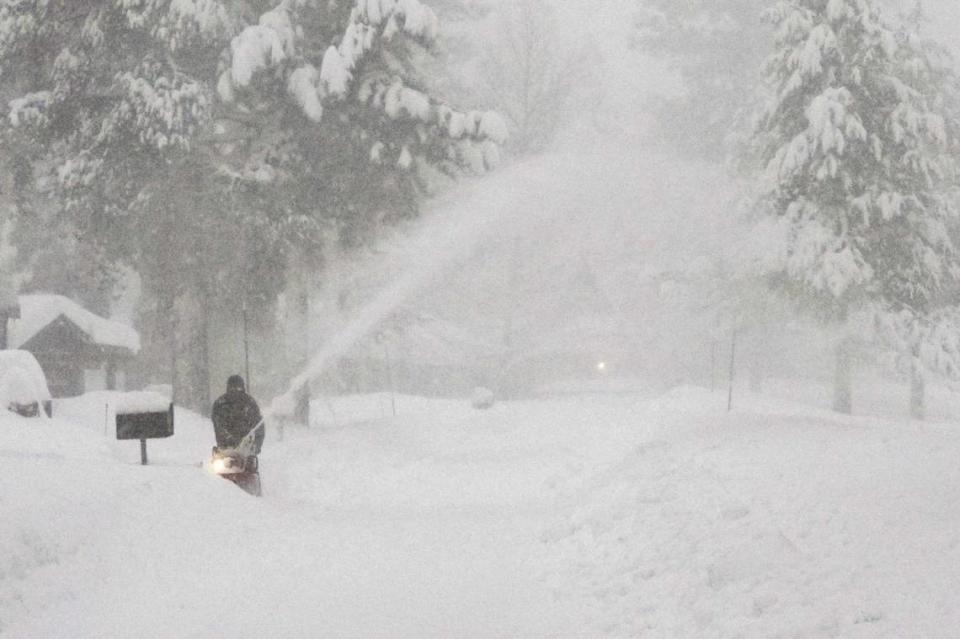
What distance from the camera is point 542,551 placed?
30.6 feet

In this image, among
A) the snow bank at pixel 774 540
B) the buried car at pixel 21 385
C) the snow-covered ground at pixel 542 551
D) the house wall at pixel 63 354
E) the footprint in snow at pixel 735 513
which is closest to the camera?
the snow bank at pixel 774 540

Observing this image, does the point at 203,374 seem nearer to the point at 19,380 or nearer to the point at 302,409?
the point at 302,409

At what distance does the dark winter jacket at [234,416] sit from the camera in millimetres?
10922

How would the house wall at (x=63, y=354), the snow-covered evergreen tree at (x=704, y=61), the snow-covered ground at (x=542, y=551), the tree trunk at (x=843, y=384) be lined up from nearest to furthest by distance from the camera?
the snow-covered ground at (x=542, y=551)
the tree trunk at (x=843, y=384)
the house wall at (x=63, y=354)
the snow-covered evergreen tree at (x=704, y=61)

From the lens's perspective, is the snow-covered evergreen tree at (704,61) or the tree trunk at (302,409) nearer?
the tree trunk at (302,409)

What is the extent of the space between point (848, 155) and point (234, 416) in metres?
14.2

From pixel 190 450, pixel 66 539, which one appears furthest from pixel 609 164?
pixel 66 539

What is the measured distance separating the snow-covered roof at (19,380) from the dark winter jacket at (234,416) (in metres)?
7.86

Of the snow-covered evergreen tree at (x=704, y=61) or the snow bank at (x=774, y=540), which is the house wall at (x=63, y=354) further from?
the snow bank at (x=774, y=540)

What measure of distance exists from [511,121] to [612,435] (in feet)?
72.4

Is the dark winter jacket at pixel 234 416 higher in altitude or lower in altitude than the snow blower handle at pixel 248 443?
higher

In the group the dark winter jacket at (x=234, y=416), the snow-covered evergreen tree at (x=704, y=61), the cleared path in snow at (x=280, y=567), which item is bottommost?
the cleared path in snow at (x=280, y=567)

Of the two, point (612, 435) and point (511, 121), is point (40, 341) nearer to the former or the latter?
point (511, 121)

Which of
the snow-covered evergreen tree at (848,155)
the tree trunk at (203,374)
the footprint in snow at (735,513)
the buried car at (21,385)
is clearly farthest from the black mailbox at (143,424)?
the snow-covered evergreen tree at (848,155)
